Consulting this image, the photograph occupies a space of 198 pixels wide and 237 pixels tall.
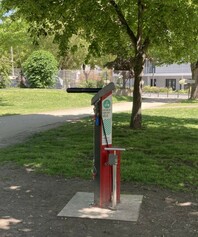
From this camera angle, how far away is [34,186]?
6.00 m

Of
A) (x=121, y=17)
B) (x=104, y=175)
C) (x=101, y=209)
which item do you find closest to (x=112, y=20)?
(x=121, y=17)

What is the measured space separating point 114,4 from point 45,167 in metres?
5.72

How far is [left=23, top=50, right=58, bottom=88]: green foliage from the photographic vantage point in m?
31.1

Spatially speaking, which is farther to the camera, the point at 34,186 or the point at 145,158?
the point at 145,158

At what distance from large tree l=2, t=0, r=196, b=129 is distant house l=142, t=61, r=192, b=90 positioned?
184ft

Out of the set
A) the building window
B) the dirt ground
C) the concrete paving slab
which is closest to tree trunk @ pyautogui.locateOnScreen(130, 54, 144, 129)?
the dirt ground

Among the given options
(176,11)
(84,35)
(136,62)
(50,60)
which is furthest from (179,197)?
(50,60)

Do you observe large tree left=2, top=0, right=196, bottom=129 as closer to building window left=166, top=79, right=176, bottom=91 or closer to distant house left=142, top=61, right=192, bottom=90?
distant house left=142, top=61, right=192, bottom=90

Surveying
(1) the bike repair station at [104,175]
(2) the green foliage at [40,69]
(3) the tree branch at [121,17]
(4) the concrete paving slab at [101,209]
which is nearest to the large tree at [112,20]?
(3) the tree branch at [121,17]

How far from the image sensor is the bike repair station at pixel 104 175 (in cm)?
481

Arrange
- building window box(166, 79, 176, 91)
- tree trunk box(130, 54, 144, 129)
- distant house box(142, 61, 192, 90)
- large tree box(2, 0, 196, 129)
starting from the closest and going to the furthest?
large tree box(2, 0, 196, 129) < tree trunk box(130, 54, 144, 129) < distant house box(142, 61, 192, 90) < building window box(166, 79, 176, 91)

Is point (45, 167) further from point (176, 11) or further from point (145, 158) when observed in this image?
point (176, 11)

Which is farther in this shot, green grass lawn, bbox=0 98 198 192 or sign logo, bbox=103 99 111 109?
green grass lawn, bbox=0 98 198 192

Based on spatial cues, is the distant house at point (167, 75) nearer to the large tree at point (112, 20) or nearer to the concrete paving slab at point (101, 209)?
the large tree at point (112, 20)
